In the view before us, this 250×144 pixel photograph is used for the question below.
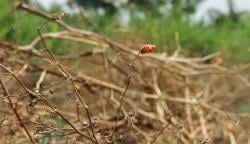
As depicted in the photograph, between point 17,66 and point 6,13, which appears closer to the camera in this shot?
point 17,66

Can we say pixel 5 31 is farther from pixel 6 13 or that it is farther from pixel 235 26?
pixel 235 26

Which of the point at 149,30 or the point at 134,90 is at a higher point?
the point at 149,30

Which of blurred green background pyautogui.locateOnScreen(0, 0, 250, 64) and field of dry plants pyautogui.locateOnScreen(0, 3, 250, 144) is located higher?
blurred green background pyautogui.locateOnScreen(0, 0, 250, 64)

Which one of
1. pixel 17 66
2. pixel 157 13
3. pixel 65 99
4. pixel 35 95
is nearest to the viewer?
pixel 35 95

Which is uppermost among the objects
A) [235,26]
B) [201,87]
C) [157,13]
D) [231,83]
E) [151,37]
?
[157,13]

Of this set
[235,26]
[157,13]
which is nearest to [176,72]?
[235,26]

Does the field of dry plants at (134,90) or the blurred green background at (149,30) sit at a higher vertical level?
the blurred green background at (149,30)

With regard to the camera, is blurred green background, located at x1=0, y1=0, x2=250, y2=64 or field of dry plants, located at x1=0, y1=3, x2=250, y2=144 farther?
blurred green background, located at x1=0, y1=0, x2=250, y2=64

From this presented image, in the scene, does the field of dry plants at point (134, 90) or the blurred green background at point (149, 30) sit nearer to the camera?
the field of dry plants at point (134, 90)

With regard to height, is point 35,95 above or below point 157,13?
below

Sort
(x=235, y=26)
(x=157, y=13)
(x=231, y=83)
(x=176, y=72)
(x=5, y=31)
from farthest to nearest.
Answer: (x=157, y=13), (x=235, y=26), (x=231, y=83), (x=5, y=31), (x=176, y=72)

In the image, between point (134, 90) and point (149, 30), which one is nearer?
point (134, 90)
